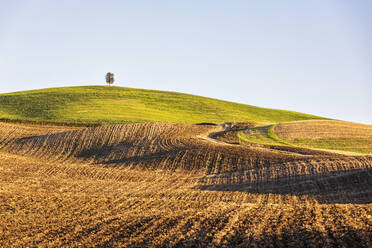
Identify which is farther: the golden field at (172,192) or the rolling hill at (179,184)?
the rolling hill at (179,184)

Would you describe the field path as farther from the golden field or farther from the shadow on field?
the shadow on field

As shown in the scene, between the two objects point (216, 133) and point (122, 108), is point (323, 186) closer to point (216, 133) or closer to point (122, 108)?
point (216, 133)

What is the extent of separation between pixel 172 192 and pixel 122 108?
5023 cm

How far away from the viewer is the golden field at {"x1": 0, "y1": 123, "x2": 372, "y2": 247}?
1345cm

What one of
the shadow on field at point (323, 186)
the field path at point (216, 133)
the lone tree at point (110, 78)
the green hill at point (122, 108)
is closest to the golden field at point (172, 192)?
the shadow on field at point (323, 186)

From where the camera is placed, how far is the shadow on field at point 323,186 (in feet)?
74.2

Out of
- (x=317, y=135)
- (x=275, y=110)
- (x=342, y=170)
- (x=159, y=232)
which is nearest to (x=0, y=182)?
(x=159, y=232)

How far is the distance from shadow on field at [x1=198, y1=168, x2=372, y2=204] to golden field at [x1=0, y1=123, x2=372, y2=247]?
6 centimetres

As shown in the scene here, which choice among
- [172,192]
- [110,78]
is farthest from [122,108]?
[172,192]

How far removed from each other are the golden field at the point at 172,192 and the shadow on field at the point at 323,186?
6 cm

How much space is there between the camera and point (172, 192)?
24.3 metres

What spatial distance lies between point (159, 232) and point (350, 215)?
23.2ft

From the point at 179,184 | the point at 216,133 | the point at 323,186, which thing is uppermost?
the point at 216,133

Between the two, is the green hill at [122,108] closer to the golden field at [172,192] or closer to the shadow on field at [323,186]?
the golden field at [172,192]
